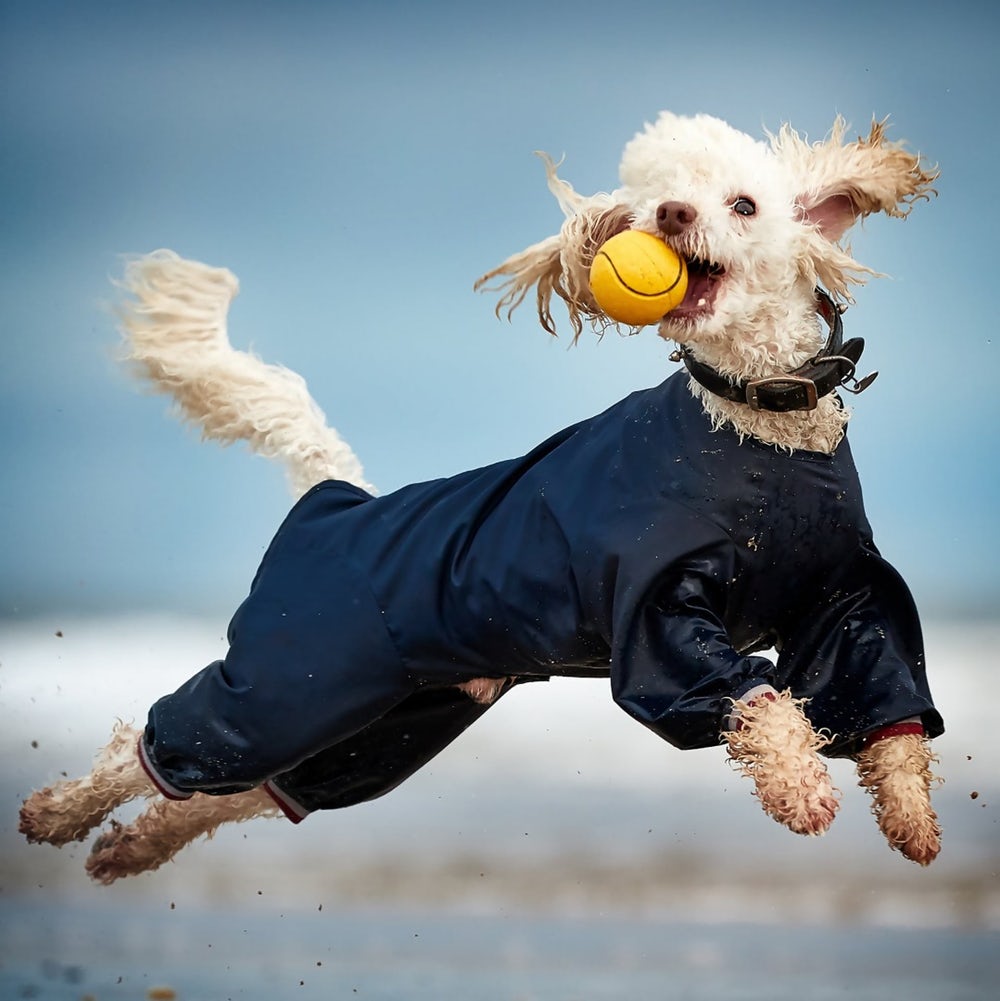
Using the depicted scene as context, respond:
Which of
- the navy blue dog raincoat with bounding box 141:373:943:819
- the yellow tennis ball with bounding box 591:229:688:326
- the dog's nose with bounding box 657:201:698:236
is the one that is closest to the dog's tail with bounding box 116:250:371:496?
the navy blue dog raincoat with bounding box 141:373:943:819

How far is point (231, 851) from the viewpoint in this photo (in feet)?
19.4

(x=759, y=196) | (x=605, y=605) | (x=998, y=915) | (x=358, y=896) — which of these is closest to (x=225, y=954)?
(x=358, y=896)

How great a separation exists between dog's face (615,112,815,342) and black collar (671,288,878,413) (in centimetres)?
8

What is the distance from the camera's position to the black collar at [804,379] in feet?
11.8

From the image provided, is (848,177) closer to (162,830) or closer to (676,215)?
(676,215)

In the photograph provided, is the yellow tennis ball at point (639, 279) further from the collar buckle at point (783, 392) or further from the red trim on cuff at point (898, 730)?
the red trim on cuff at point (898, 730)

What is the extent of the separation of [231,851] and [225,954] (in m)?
0.98

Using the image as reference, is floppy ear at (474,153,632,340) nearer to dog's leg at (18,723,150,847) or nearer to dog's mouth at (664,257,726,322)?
dog's mouth at (664,257,726,322)

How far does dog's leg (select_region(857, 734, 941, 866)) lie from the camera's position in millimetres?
3664

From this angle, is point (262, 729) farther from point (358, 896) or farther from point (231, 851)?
point (231, 851)

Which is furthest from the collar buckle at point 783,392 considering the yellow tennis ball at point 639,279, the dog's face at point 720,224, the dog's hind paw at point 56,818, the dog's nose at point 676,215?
the dog's hind paw at point 56,818

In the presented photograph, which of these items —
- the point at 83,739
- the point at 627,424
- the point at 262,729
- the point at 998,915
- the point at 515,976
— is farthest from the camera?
the point at 83,739

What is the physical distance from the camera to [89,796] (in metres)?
4.61

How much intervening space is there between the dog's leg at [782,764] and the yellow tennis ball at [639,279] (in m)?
0.83
